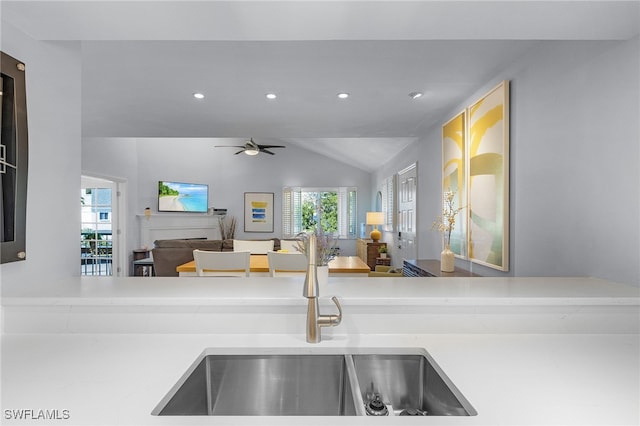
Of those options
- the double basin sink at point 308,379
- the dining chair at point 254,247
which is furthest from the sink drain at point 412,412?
the dining chair at point 254,247

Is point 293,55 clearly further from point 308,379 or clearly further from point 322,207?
point 322,207

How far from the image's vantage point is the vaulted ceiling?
1192 mm

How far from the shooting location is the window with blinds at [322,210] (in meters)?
8.62

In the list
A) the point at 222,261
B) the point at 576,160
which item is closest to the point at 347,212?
the point at 222,261

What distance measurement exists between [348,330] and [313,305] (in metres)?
0.20

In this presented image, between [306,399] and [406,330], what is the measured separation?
394mm

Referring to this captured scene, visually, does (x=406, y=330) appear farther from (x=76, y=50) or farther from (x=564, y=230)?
(x=76, y=50)

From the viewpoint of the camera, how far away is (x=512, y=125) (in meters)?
2.35

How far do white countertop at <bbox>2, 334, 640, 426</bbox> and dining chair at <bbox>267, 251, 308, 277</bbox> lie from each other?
5.13ft

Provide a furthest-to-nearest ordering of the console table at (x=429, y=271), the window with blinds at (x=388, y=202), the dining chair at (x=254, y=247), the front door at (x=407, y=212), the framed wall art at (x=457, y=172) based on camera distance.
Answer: the window with blinds at (x=388, y=202) < the front door at (x=407, y=212) < the dining chair at (x=254, y=247) < the framed wall art at (x=457, y=172) < the console table at (x=429, y=271)

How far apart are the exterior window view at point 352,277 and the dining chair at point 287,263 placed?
4 centimetres

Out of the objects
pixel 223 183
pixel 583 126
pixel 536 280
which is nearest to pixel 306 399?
pixel 536 280

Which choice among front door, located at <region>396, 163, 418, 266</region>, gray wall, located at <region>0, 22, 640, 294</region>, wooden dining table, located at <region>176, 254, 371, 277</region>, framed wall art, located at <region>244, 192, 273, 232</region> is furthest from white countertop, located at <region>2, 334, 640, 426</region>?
framed wall art, located at <region>244, 192, 273, 232</region>

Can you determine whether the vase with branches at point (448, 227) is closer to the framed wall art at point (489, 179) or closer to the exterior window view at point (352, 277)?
the exterior window view at point (352, 277)
